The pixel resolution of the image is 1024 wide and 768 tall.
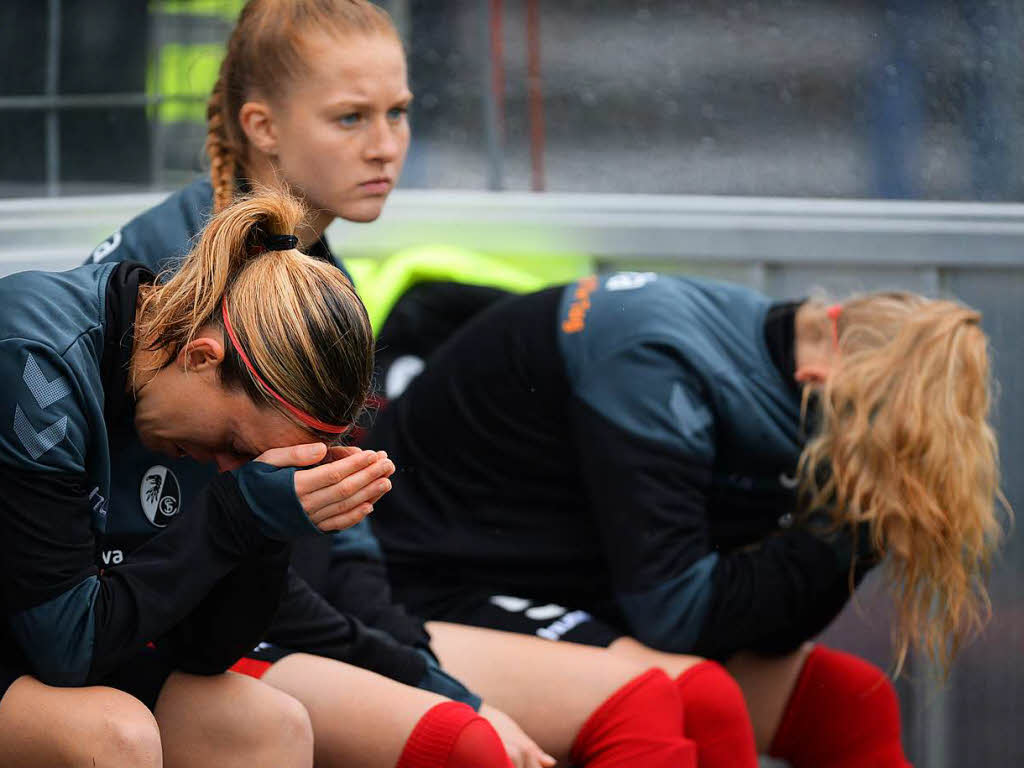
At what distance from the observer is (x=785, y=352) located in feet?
6.39

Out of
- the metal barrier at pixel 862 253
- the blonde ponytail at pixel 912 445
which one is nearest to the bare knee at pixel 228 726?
the blonde ponytail at pixel 912 445

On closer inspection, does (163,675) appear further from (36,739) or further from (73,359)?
(73,359)

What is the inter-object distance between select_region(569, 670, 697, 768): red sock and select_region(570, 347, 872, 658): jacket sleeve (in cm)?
16

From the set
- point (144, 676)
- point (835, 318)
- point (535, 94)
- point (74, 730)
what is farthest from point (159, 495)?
point (535, 94)

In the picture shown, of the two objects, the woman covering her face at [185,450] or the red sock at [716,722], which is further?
the red sock at [716,722]

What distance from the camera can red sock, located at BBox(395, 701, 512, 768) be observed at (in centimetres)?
144

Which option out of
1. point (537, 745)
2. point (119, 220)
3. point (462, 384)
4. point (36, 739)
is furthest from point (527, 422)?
point (36, 739)


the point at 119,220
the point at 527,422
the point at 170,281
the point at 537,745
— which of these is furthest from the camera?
the point at 119,220

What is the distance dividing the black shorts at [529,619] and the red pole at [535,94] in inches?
39.3

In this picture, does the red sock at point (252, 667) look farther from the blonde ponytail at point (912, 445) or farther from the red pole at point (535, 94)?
the red pole at point (535, 94)

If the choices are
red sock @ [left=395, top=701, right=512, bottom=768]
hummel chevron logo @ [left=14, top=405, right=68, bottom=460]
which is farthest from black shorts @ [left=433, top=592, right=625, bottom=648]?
hummel chevron logo @ [left=14, top=405, right=68, bottom=460]

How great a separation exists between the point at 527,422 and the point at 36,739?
933 mm

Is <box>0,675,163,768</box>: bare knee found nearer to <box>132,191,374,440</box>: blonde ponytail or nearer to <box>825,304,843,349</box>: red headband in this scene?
<box>132,191,374,440</box>: blonde ponytail

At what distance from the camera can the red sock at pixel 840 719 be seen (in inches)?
80.2
